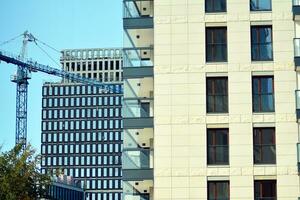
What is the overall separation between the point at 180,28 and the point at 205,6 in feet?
5.97

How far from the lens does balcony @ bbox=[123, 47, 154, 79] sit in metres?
42.9

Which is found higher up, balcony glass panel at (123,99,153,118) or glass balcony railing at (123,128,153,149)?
balcony glass panel at (123,99,153,118)

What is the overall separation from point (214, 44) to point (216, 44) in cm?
12

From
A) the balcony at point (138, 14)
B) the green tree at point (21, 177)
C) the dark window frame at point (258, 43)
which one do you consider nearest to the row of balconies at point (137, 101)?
the balcony at point (138, 14)

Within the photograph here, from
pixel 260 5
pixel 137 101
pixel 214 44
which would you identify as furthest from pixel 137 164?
pixel 260 5

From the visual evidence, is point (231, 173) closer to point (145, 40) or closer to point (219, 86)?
point (219, 86)

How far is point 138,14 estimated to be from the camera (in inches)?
1756

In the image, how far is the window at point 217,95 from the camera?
4097 cm

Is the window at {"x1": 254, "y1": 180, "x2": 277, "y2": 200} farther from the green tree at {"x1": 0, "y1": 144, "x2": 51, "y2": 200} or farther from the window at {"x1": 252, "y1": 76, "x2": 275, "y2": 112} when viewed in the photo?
the green tree at {"x1": 0, "y1": 144, "x2": 51, "y2": 200}

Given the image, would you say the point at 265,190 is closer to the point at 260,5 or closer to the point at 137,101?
the point at 137,101

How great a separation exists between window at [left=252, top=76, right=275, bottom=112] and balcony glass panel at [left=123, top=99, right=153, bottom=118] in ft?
19.0

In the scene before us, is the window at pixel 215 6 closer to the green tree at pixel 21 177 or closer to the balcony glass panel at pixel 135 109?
the balcony glass panel at pixel 135 109

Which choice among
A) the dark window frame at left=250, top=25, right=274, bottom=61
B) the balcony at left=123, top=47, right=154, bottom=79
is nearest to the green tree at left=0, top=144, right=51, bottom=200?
the balcony at left=123, top=47, right=154, bottom=79

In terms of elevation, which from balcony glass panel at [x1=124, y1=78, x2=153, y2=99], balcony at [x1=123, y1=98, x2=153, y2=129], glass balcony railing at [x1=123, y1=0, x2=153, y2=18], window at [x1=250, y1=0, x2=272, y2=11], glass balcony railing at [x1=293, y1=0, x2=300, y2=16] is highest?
glass balcony railing at [x1=123, y1=0, x2=153, y2=18]
